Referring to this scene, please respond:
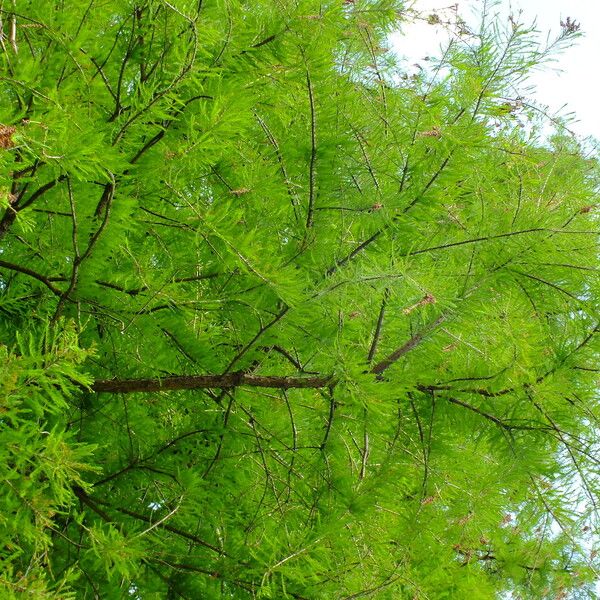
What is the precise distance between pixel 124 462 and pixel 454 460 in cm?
53

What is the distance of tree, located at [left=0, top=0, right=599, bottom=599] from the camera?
847 millimetres

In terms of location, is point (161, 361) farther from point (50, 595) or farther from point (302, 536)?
point (50, 595)

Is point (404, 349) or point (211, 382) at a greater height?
point (404, 349)

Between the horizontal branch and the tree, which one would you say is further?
the horizontal branch

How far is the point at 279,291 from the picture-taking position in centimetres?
79

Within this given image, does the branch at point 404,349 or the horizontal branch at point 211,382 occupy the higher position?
the branch at point 404,349

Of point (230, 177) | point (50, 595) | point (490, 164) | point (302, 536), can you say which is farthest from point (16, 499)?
point (490, 164)

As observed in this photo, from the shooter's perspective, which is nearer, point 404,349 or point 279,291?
point 279,291

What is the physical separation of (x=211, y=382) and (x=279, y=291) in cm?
25

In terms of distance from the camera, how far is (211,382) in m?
0.99

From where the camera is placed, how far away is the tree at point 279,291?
847 millimetres

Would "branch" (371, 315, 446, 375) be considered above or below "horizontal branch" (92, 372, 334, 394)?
above

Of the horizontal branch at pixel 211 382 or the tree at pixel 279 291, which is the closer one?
the tree at pixel 279 291

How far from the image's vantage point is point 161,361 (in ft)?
3.67
